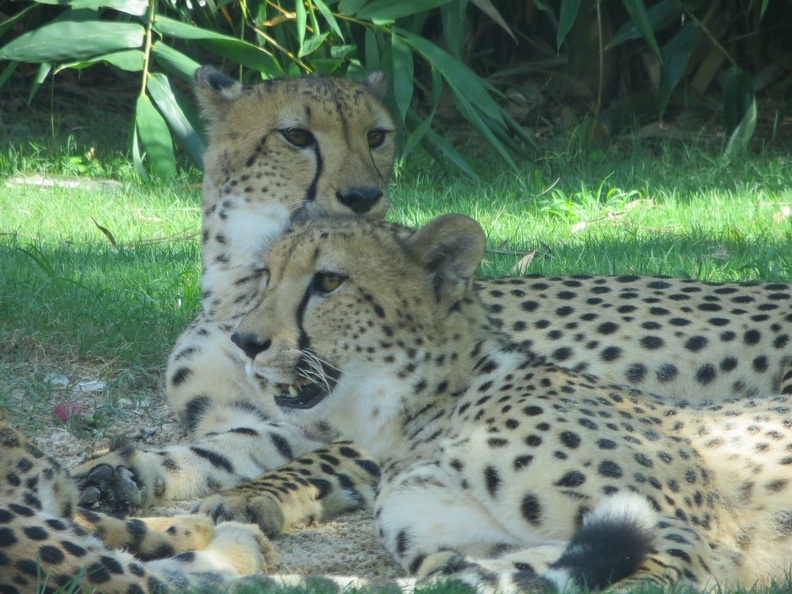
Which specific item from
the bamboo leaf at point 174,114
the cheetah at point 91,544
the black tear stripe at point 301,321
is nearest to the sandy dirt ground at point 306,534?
the cheetah at point 91,544

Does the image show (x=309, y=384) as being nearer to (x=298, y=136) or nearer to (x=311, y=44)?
(x=298, y=136)

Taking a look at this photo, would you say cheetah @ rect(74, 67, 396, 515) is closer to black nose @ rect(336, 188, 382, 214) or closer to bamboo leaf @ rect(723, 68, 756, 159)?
black nose @ rect(336, 188, 382, 214)

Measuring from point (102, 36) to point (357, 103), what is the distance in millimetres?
2719

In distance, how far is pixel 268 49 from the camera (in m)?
7.12

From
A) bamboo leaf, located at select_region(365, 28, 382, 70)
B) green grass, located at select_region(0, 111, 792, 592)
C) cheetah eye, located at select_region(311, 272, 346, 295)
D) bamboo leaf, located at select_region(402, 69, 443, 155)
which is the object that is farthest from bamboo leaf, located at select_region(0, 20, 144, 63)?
cheetah eye, located at select_region(311, 272, 346, 295)

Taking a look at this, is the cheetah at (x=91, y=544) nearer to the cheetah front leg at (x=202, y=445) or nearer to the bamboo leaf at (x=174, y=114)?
the cheetah front leg at (x=202, y=445)

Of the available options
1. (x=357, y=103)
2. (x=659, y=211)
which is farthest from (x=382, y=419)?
(x=659, y=211)

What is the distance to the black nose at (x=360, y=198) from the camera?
4.02 m

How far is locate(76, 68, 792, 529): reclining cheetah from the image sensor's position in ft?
11.8

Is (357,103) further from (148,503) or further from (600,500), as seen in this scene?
(600,500)

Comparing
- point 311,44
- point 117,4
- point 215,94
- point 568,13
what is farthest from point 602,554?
point 117,4

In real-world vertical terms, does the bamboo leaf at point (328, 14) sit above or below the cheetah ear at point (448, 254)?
above

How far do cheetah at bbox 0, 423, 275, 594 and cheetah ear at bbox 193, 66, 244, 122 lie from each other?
6.24ft

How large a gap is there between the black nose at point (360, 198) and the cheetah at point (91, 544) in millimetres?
1328
